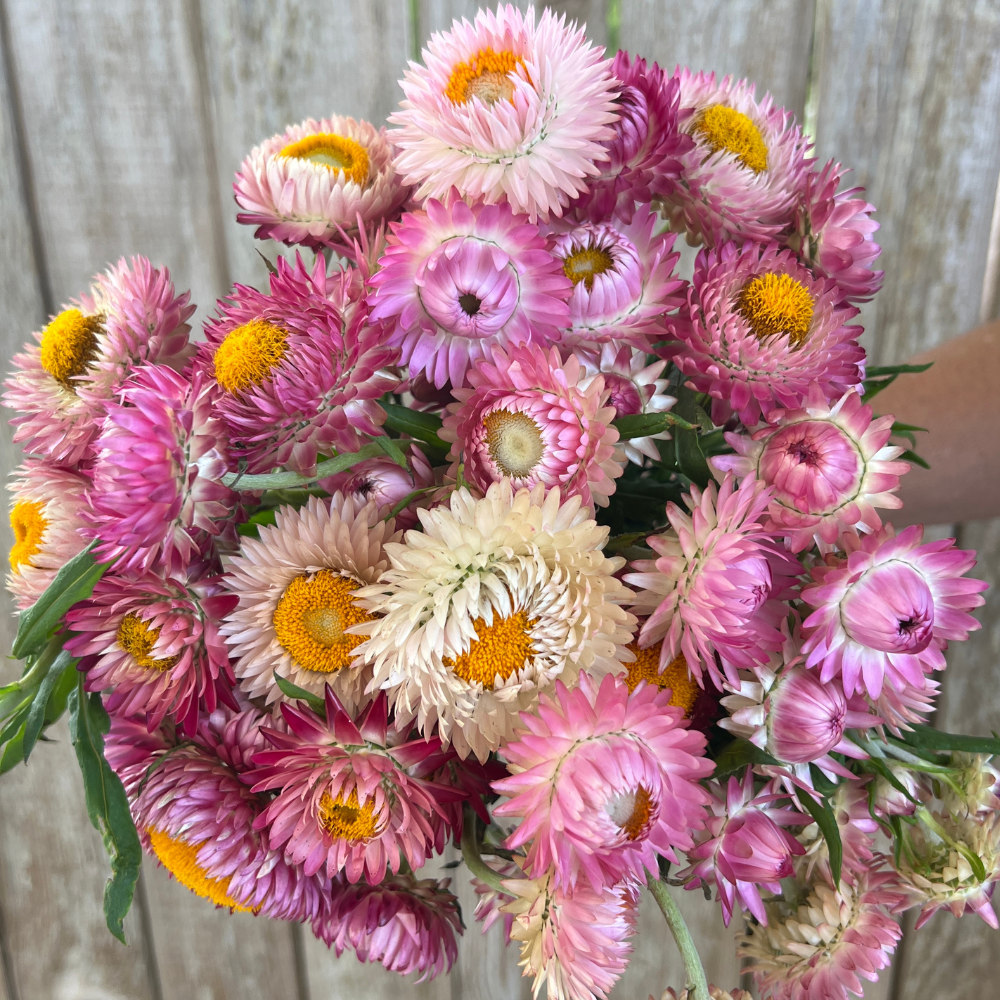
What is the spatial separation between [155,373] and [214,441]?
0.04 m

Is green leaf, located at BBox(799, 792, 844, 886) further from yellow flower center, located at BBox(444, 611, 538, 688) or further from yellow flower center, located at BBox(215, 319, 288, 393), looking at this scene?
yellow flower center, located at BBox(215, 319, 288, 393)

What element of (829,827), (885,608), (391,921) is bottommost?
(391,921)

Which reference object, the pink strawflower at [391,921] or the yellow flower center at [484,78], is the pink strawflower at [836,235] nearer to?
the yellow flower center at [484,78]

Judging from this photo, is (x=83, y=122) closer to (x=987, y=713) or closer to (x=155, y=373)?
(x=155, y=373)

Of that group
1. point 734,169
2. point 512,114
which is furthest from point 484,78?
point 734,169

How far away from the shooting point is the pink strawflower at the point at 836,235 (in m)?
0.42

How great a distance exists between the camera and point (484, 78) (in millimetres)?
393

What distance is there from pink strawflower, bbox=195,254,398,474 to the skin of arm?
1.45ft

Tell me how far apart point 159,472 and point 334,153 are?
25 centimetres

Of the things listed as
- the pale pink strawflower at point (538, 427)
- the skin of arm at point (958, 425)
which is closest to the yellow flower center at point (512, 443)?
the pale pink strawflower at point (538, 427)

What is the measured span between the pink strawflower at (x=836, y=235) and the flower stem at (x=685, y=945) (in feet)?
1.08

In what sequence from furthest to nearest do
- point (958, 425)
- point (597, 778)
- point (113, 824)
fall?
point (958, 425) < point (113, 824) < point (597, 778)

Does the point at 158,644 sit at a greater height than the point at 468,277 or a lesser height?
lesser

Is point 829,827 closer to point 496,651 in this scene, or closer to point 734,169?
point 496,651
